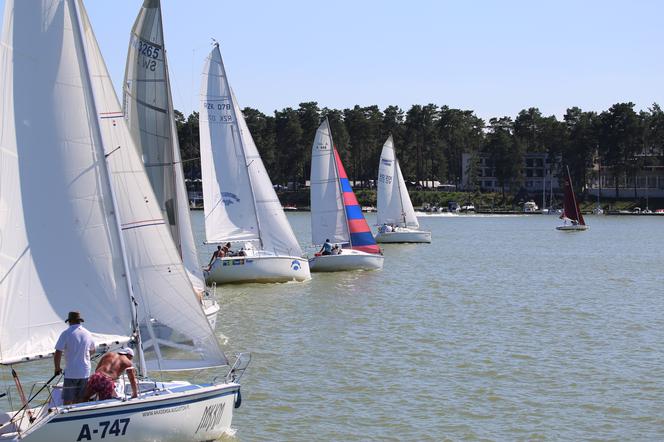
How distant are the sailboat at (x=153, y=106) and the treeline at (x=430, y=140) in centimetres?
12808

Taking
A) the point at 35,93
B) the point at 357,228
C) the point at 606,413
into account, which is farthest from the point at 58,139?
the point at 357,228

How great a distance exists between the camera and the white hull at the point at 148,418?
41.9 ft

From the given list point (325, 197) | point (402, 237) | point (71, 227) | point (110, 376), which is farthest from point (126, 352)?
point (402, 237)

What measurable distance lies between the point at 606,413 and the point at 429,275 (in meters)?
27.5

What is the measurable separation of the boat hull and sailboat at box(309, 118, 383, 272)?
20432 mm

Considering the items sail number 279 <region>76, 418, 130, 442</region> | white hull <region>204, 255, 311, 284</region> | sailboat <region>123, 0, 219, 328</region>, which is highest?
sailboat <region>123, 0, 219, 328</region>

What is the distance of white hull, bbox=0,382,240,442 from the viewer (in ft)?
41.9

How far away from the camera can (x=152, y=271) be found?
47.9 ft

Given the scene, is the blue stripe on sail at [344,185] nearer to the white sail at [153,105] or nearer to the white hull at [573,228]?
the white sail at [153,105]

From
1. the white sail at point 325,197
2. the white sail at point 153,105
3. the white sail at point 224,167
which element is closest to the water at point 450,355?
the white sail at point 224,167

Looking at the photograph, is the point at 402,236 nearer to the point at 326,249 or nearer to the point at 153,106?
the point at 326,249

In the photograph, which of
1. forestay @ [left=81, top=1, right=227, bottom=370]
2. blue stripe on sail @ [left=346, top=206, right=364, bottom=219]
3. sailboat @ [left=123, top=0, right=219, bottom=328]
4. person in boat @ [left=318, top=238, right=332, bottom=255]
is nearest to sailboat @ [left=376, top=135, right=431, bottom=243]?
blue stripe on sail @ [left=346, top=206, right=364, bottom=219]

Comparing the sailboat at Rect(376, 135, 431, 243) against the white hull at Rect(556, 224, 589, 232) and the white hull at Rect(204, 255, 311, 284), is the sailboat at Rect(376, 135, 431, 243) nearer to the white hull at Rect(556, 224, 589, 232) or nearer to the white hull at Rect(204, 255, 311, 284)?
the white hull at Rect(556, 224, 589, 232)

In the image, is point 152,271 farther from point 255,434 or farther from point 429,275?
point 429,275
